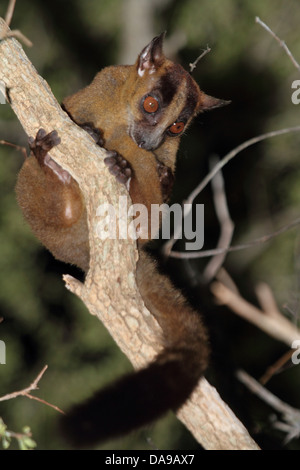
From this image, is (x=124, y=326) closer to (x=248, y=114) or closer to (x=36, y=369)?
(x=36, y=369)

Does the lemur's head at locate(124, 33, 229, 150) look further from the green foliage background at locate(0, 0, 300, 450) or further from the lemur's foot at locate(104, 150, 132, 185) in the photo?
the green foliage background at locate(0, 0, 300, 450)

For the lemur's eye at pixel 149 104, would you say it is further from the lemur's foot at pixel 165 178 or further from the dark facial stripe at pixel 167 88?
the lemur's foot at pixel 165 178

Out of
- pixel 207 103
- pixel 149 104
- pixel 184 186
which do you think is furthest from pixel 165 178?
pixel 184 186

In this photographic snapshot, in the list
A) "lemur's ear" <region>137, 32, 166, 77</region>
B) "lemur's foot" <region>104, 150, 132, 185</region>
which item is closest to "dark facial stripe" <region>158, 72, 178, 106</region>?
"lemur's ear" <region>137, 32, 166, 77</region>

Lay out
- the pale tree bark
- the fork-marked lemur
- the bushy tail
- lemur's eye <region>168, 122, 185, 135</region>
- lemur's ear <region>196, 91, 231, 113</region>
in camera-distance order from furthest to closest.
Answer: lemur's ear <region>196, 91, 231, 113</region> → lemur's eye <region>168, 122, 185, 135</region> → the pale tree bark → the fork-marked lemur → the bushy tail

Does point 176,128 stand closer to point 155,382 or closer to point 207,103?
point 207,103

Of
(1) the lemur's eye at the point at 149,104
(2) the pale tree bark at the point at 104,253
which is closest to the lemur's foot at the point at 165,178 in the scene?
(1) the lemur's eye at the point at 149,104

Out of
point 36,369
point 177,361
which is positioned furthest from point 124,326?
point 36,369

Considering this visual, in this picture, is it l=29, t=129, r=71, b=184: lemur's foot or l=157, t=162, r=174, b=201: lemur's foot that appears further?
l=157, t=162, r=174, b=201: lemur's foot
